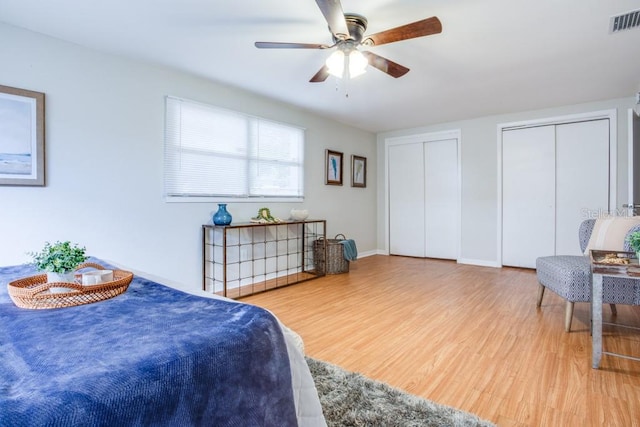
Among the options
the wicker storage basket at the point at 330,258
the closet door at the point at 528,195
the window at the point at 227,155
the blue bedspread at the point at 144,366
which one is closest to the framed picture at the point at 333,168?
the window at the point at 227,155

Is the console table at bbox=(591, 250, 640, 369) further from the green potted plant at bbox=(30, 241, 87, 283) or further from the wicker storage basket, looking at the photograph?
the wicker storage basket

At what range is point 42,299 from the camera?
1004 millimetres

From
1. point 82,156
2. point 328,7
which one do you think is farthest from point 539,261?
point 82,156

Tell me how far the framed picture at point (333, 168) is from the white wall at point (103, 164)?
1711mm

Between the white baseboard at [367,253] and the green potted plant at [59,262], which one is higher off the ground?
the green potted plant at [59,262]

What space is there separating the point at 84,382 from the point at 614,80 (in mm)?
4969

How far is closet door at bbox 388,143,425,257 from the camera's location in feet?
19.1

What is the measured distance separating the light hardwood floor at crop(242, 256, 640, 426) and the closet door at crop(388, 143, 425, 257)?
76.9 inches

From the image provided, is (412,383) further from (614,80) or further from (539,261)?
(614,80)

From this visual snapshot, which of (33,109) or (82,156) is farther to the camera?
(82,156)

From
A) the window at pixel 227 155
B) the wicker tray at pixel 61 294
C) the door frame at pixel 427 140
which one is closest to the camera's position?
the wicker tray at pixel 61 294

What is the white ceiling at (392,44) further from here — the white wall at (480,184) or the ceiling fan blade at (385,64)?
the white wall at (480,184)

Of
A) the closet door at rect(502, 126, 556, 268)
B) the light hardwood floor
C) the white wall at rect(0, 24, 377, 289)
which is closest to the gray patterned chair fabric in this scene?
the light hardwood floor

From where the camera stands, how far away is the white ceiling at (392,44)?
2.20 m
